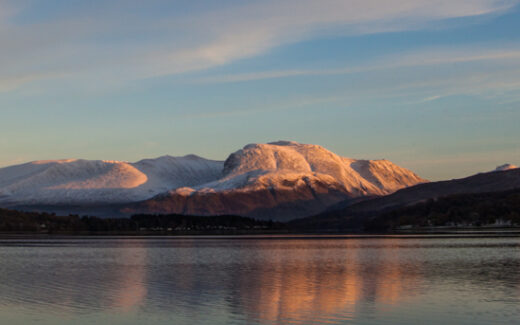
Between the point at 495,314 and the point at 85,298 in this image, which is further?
the point at 85,298

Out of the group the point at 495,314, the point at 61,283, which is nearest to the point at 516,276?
the point at 495,314

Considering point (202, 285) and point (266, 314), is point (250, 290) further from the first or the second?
point (266, 314)

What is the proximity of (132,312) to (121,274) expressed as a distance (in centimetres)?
3007

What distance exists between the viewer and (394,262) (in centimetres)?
8956

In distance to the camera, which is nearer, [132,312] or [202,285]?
[132,312]

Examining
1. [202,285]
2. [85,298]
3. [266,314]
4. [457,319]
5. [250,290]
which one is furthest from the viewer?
[202,285]

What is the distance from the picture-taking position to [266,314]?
4569cm

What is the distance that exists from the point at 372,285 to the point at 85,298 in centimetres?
2392

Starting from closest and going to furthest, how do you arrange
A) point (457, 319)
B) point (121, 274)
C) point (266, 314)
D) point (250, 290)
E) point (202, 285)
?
point (457, 319), point (266, 314), point (250, 290), point (202, 285), point (121, 274)

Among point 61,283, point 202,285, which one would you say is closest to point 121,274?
point 61,283

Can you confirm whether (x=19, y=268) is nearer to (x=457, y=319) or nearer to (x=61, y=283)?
(x=61, y=283)

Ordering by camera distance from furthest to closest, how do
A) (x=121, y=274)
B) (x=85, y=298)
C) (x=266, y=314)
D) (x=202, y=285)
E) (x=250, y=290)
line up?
(x=121, y=274) → (x=202, y=285) → (x=250, y=290) → (x=85, y=298) → (x=266, y=314)

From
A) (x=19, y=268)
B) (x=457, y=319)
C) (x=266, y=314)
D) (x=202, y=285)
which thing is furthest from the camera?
(x=19, y=268)

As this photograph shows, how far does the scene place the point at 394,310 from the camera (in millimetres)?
46344
